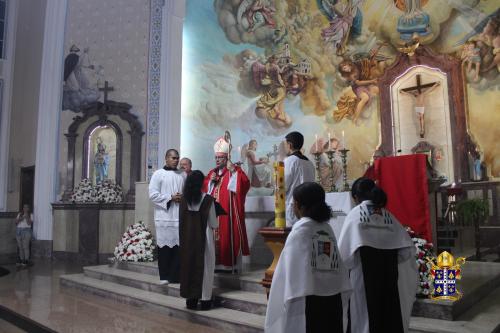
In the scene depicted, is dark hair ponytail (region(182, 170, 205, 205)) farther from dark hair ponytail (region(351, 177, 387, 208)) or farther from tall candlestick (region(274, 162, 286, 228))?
dark hair ponytail (region(351, 177, 387, 208))

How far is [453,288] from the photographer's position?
3.78 metres

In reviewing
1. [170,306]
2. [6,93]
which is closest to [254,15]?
[6,93]

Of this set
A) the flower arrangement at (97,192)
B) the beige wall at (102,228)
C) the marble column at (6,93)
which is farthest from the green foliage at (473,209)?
Answer: the marble column at (6,93)

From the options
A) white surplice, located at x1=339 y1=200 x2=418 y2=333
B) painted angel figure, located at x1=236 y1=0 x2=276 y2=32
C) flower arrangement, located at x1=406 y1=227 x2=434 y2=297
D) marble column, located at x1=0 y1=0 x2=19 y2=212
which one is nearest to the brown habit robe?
white surplice, located at x1=339 y1=200 x2=418 y2=333

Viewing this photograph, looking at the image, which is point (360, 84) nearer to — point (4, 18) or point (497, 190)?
point (497, 190)

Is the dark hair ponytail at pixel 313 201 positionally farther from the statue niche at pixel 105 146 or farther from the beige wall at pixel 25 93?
the beige wall at pixel 25 93

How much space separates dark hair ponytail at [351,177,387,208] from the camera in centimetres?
311

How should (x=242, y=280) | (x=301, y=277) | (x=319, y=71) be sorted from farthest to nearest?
(x=319, y=71), (x=242, y=280), (x=301, y=277)

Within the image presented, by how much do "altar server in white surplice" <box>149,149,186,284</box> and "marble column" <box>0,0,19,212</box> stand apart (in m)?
8.37

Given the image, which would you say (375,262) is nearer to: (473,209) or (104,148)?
(473,209)

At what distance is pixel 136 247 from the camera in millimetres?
6934

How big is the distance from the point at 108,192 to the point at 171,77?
315cm

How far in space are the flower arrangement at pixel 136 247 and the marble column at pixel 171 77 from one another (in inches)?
140

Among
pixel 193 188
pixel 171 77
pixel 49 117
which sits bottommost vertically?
pixel 193 188
